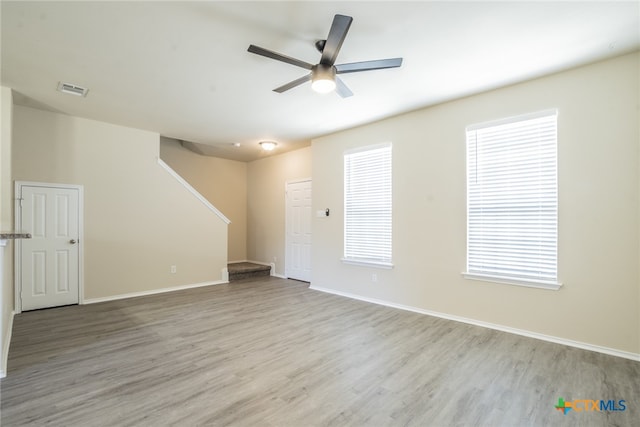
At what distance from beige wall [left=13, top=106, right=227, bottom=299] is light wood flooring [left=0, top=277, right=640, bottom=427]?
1125 mm

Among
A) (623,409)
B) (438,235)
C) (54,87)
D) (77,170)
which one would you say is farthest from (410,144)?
(77,170)

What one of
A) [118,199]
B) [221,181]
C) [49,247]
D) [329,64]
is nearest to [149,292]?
[49,247]

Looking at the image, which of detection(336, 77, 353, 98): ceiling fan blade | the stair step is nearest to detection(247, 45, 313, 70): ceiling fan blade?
detection(336, 77, 353, 98): ceiling fan blade

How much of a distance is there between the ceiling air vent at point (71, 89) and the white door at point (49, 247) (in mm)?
1639

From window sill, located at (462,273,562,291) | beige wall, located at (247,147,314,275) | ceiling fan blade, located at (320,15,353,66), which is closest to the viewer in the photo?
ceiling fan blade, located at (320,15,353,66)

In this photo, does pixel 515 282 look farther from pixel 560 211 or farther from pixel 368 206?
pixel 368 206

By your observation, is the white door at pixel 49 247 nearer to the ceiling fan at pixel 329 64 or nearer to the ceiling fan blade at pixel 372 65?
the ceiling fan at pixel 329 64

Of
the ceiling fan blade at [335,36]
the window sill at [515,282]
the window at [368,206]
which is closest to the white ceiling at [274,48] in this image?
the ceiling fan blade at [335,36]

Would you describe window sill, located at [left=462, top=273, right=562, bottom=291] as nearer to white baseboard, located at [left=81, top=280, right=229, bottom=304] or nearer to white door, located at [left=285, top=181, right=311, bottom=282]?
white door, located at [left=285, top=181, right=311, bottom=282]

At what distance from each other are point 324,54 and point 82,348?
372cm

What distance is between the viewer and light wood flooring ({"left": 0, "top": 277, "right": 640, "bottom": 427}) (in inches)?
79.9

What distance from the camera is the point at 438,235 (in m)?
4.12

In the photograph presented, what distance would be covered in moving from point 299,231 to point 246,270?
148 cm

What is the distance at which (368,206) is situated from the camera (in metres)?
4.97
